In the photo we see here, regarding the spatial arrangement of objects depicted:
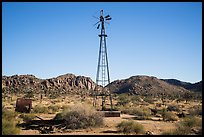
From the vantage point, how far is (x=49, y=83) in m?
112

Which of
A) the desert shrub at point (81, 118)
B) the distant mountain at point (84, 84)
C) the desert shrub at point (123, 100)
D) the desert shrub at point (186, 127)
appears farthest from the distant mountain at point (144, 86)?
the desert shrub at point (81, 118)

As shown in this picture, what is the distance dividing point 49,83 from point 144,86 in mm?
40025

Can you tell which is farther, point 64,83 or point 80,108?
point 64,83

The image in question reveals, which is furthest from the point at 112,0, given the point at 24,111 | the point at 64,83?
the point at 64,83

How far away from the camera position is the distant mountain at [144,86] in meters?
100

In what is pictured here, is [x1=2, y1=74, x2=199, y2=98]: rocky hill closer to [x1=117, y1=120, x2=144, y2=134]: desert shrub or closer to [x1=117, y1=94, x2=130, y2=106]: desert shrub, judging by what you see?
[x1=117, y1=94, x2=130, y2=106]: desert shrub

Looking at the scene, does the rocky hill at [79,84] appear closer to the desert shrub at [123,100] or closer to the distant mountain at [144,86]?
the distant mountain at [144,86]

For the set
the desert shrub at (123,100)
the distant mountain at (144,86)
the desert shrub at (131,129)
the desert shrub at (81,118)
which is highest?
the distant mountain at (144,86)

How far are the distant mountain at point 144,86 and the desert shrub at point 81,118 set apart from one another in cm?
7950

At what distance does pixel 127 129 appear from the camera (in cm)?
1488

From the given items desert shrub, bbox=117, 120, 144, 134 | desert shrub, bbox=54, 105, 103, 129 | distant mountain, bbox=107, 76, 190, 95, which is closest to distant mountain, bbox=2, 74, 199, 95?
distant mountain, bbox=107, 76, 190, 95

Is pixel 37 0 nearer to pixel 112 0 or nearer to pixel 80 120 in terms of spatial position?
pixel 112 0

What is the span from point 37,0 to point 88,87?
370ft

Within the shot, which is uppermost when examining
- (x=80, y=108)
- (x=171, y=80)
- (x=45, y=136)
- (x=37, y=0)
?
(x=171, y=80)
